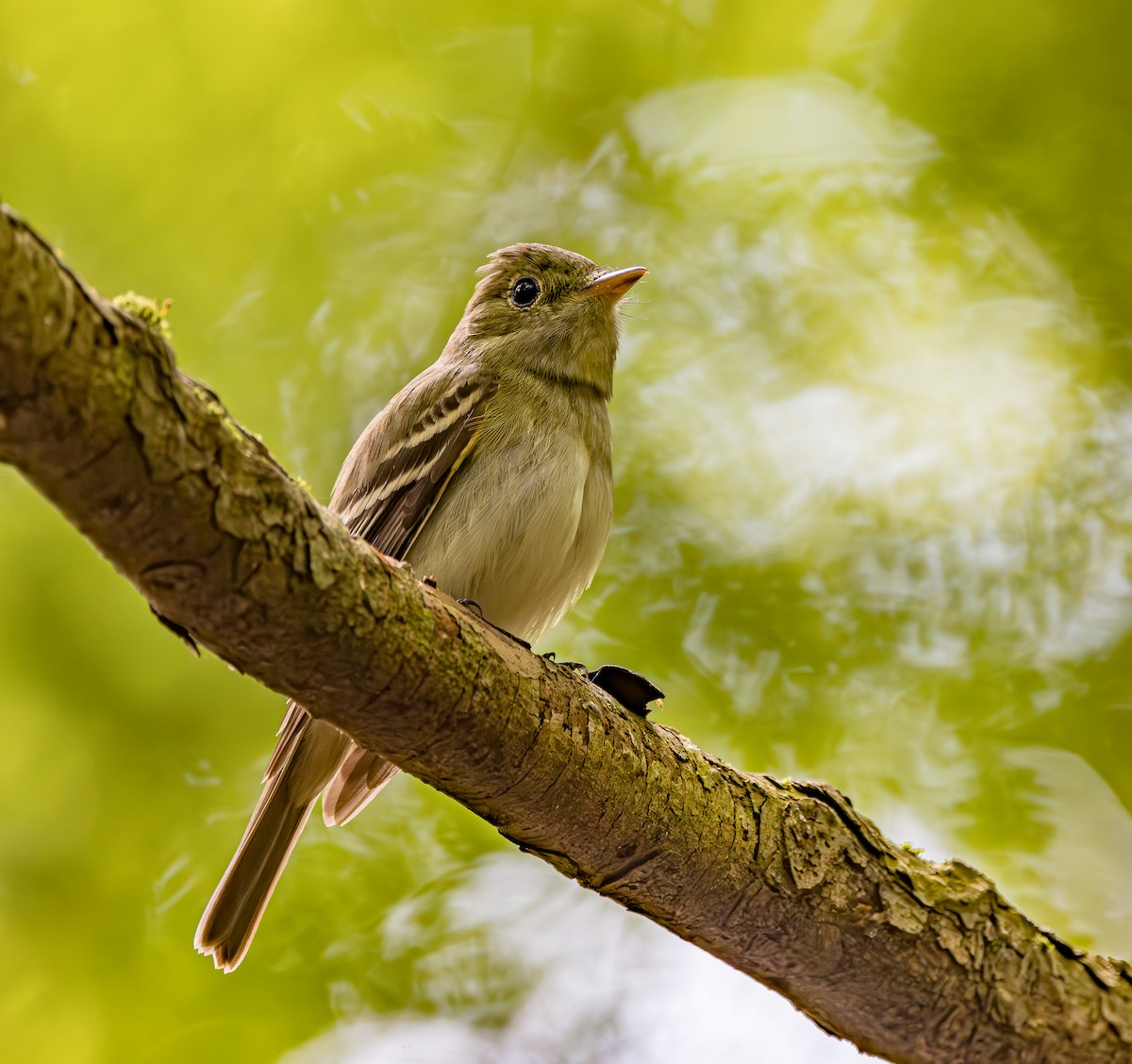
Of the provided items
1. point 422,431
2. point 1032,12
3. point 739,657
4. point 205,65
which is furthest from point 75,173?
point 1032,12

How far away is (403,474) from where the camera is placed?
15.0ft

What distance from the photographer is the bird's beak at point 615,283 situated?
500 centimetres

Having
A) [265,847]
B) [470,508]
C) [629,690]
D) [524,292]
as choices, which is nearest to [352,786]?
[265,847]

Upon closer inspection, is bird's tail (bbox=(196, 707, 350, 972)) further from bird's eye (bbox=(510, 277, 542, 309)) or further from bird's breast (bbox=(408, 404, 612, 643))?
bird's eye (bbox=(510, 277, 542, 309))

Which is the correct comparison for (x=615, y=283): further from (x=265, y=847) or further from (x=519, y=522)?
(x=265, y=847)

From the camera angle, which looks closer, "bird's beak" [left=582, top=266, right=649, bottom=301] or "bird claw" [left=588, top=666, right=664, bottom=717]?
"bird claw" [left=588, top=666, right=664, bottom=717]

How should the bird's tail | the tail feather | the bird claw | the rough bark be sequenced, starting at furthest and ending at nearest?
1. the tail feather
2. the bird's tail
3. the bird claw
4. the rough bark

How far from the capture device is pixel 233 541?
228cm

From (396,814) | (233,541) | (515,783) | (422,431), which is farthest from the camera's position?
(396,814)

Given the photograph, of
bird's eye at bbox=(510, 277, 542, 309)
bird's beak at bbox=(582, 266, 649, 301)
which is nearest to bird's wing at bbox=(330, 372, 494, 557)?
bird's eye at bbox=(510, 277, 542, 309)

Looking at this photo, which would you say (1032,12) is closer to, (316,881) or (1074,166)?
(1074,166)

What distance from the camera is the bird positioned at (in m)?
4.32

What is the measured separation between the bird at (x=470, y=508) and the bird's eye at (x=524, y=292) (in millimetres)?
250

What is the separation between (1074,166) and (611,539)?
8.39 ft
